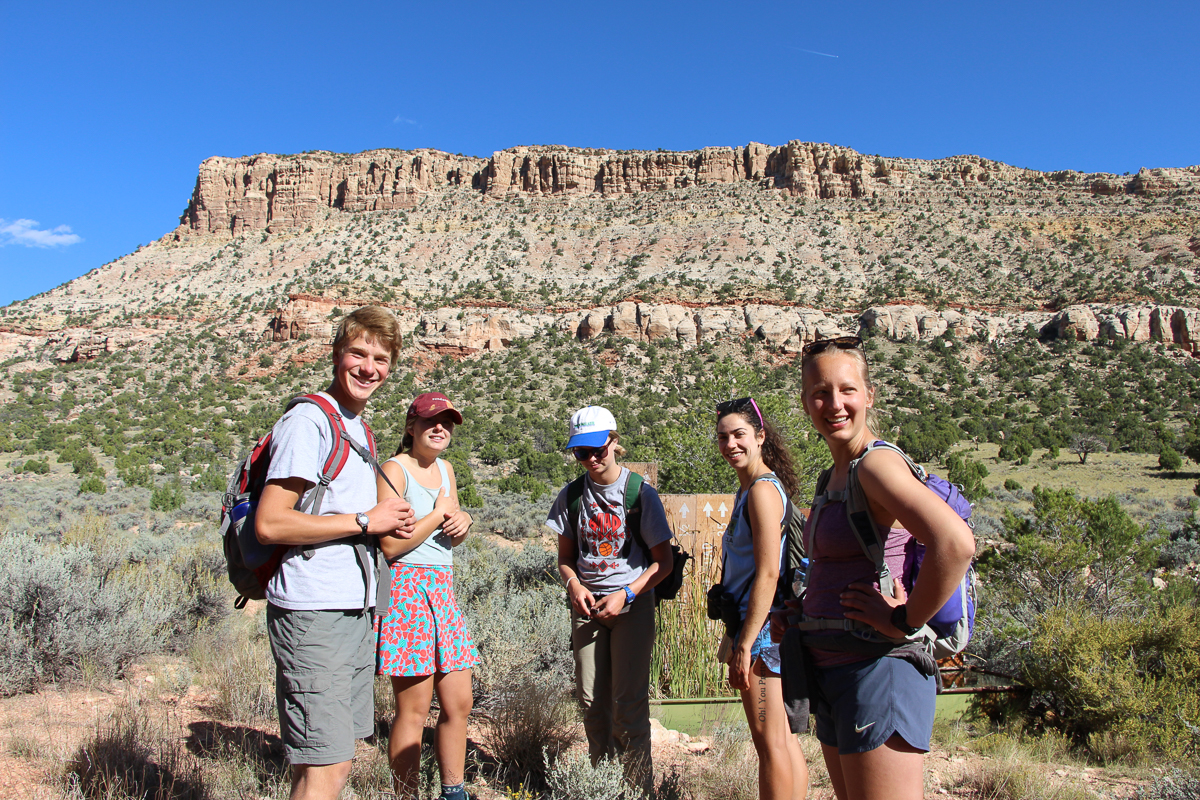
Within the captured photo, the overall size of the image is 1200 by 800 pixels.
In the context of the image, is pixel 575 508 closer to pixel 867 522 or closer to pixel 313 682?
pixel 313 682

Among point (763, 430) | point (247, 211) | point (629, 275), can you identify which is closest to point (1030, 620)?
point (763, 430)

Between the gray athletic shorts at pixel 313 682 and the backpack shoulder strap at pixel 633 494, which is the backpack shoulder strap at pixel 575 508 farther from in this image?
the gray athletic shorts at pixel 313 682

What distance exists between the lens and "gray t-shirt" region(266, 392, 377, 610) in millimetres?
1915

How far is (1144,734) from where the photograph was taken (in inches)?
144

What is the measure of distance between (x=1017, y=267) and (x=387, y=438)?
125 feet

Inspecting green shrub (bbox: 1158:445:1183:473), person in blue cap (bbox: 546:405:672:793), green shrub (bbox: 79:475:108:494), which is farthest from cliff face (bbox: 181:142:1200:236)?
person in blue cap (bbox: 546:405:672:793)

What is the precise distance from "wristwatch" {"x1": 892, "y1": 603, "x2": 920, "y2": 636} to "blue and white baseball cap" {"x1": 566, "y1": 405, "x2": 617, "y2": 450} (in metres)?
1.44

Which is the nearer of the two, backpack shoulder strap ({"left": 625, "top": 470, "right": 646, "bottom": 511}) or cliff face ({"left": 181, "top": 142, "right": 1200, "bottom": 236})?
backpack shoulder strap ({"left": 625, "top": 470, "right": 646, "bottom": 511})

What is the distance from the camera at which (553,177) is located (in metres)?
54.9

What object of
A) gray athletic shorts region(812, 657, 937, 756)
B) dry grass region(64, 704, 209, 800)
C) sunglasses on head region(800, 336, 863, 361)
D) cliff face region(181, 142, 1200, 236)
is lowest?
dry grass region(64, 704, 209, 800)

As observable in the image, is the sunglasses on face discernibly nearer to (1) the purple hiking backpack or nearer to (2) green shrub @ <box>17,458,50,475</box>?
(1) the purple hiking backpack

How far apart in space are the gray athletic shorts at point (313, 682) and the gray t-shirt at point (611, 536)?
3.52 feet

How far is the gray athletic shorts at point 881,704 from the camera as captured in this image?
1.50 meters

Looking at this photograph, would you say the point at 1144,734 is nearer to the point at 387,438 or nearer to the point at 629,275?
the point at 387,438
